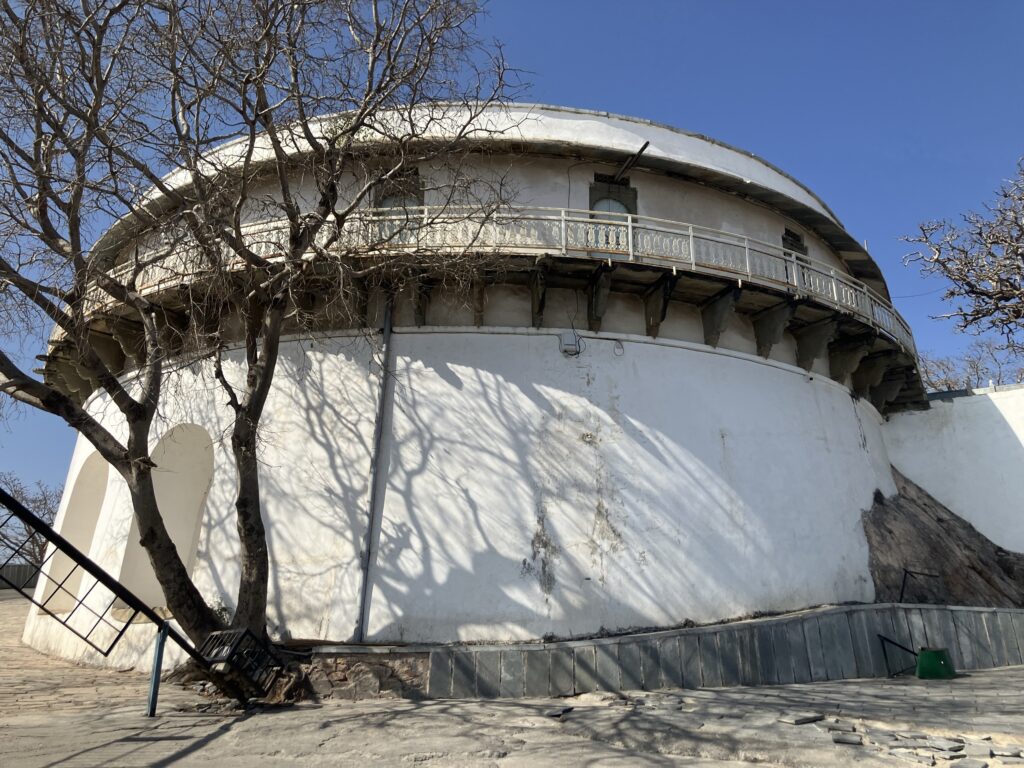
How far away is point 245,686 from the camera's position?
7.97 meters

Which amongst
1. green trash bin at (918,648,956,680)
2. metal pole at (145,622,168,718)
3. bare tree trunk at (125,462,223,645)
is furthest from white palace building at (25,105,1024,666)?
metal pole at (145,622,168,718)

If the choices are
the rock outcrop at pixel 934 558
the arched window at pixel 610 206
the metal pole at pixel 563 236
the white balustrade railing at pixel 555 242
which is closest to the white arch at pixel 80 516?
the white balustrade railing at pixel 555 242

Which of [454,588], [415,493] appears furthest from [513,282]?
[454,588]

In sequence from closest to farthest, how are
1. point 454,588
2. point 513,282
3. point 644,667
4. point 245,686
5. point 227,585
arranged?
1. point 245,686
2. point 644,667
3. point 454,588
4. point 227,585
5. point 513,282

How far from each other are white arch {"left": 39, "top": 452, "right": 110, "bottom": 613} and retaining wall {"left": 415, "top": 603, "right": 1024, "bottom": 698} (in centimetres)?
1044

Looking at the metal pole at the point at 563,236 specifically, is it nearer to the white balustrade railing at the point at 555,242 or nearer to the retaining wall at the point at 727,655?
the white balustrade railing at the point at 555,242

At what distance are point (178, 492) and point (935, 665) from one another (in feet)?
47.3

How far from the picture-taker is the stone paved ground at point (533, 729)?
566cm

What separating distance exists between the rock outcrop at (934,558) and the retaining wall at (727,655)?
155 cm

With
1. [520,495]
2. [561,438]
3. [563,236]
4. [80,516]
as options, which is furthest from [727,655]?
[80,516]

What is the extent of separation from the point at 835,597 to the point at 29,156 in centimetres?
1442

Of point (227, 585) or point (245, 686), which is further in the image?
point (227, 585)

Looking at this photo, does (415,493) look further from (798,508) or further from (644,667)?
(798,508)

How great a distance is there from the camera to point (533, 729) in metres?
6.96
